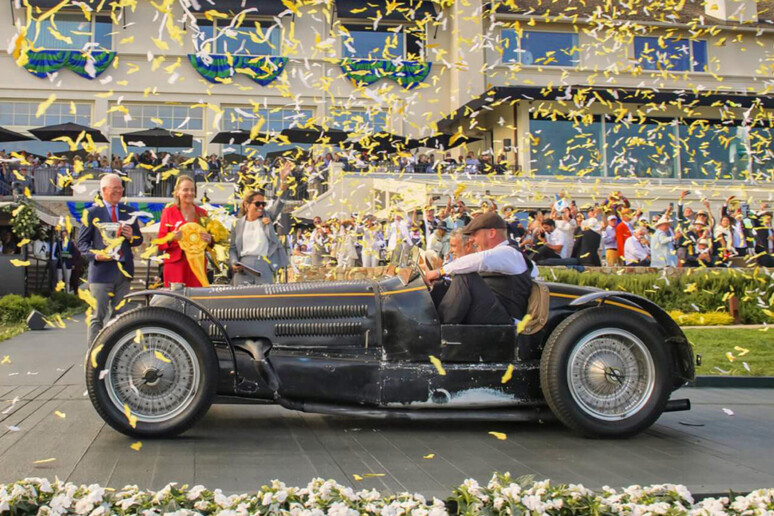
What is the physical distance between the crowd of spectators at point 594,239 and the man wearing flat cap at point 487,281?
8.93 meters

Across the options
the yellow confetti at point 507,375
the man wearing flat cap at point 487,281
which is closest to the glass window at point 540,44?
the man wearing flat cap at point 487,281

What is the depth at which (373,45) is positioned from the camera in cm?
3288

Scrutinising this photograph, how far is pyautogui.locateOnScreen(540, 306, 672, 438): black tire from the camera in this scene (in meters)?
5.29

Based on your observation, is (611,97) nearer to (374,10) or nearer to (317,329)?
(374,10)

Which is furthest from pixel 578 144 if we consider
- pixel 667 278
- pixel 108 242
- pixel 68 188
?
pixel 108 242

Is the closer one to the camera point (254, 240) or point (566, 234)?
point (254, 240)

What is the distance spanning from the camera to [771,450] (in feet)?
16.8

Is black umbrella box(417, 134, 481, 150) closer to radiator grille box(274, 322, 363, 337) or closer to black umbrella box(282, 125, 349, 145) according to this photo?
black umbrella box(282, 125, 349, 145)

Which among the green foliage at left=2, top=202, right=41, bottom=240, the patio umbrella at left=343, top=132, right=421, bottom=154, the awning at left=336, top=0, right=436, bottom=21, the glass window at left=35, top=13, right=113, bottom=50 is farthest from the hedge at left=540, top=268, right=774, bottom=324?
the glass window at left=35, top=13, right=113, bottom=50

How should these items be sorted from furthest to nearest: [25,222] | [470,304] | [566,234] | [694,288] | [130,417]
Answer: [25,222], [566,234], [694,288], [470,304], [130,417]

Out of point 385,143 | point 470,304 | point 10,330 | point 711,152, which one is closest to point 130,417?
point 470,304

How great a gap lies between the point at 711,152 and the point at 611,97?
20.8 ft

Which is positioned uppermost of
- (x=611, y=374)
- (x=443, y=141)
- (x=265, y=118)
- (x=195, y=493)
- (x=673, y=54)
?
(x=673, y=54)

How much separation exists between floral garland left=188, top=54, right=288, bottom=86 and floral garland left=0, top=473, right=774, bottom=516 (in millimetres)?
28051
